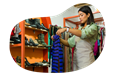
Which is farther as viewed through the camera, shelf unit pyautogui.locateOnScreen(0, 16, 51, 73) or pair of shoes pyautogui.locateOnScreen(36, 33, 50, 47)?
pair of shoes pyautogui.locateOnScreen(36, 33, 50, 47)

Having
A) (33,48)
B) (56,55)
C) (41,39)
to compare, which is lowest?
(56,55)

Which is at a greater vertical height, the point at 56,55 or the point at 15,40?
the point at 15,40

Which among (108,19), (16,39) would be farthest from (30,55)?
(108,19)

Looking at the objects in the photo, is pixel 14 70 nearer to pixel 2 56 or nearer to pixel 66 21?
pixel 2 56

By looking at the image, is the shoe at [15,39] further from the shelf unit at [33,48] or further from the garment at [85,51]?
the garment at [85,51]

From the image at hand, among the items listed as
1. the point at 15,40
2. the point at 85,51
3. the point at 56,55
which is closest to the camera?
the point at 85,51

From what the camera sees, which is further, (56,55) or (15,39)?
(56,55)

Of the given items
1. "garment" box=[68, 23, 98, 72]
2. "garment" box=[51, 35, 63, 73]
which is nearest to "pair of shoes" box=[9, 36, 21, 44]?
"garment" box=[51, 35, 63, 73]

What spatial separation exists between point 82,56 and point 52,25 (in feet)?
3.29

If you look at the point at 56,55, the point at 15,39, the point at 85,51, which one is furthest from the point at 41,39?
the point at 85,51

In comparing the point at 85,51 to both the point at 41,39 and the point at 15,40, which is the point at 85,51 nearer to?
the point at 15,40

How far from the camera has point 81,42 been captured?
47.5 inches

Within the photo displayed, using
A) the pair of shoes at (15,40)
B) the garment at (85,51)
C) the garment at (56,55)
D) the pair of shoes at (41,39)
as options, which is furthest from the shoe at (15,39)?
the garment at (85,51)

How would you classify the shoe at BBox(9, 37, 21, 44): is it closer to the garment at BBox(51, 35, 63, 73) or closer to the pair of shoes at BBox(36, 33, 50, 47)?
the pair of shoes at BBox(36, 33, 50, 47)
